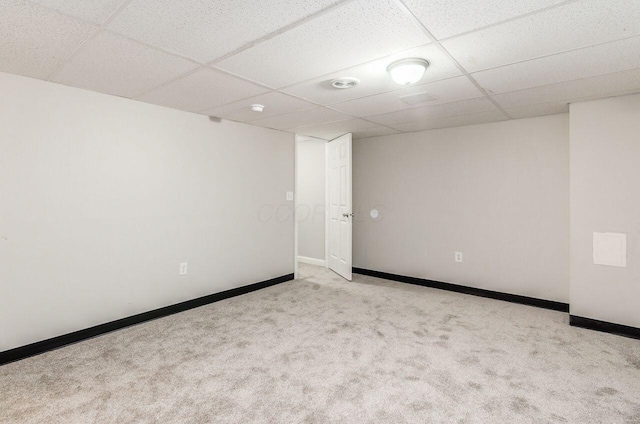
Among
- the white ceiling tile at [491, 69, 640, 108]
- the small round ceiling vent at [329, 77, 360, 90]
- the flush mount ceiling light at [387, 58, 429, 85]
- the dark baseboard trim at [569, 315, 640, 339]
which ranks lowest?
the dark baseboard trim at [569, 315, 640, 339]

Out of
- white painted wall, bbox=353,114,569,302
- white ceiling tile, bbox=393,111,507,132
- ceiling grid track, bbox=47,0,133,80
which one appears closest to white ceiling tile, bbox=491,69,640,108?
white ceiling tile, bbox=393,111,507,132

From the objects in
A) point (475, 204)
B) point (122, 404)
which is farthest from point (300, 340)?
point (475, 204)

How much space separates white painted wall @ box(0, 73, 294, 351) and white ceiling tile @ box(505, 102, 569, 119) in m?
2.94

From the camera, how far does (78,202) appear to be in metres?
2.72

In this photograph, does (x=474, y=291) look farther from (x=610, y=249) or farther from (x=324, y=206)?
(x=324, y=206)

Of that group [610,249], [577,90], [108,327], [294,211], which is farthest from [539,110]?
[108,327]

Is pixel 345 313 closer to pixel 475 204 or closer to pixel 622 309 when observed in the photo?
pixel 475 204

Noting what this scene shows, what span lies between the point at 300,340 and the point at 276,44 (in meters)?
2.24

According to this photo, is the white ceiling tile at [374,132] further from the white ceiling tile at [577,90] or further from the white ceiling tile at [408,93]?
the white ceiling tile at [577,90]

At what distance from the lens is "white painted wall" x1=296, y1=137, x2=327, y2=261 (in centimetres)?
571

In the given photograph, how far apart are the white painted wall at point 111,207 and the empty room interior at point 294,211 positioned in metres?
0.02

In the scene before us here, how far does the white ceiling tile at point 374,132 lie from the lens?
4373 mm

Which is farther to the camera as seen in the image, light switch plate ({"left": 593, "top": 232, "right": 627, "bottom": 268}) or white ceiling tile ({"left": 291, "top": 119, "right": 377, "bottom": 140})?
white ceiling tile ({"left": 291, "top": 119, "right": 377, "bottom": 140})

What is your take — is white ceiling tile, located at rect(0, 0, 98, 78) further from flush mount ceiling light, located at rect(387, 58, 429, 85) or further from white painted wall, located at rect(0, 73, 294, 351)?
flush mount ceiling light, located at rect(387, 58, 429, 85)
